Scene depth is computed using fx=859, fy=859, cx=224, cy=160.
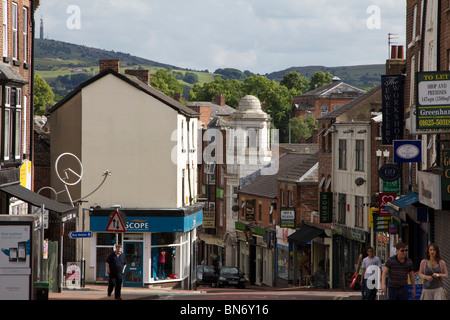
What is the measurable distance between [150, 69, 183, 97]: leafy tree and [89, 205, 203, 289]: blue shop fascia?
117628mm

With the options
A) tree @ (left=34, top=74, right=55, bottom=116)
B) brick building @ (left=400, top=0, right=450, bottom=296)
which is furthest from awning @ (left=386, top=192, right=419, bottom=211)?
tree @ (left=34, top=74, right=55, bottom=116)

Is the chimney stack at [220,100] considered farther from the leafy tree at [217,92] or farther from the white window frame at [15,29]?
the white window frame at [15,29]

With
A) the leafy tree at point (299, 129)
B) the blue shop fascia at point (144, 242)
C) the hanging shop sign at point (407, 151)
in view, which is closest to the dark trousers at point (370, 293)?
the hanging shop sign at point (407, 151)

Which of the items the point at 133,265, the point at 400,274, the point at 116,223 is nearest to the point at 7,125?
the point at 116,223

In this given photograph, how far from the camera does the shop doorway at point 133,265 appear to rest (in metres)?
42.5

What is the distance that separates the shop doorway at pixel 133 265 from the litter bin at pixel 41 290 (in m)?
21.6

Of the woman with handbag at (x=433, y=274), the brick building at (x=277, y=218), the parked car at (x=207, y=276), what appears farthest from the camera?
the brick building at (x=277, y=218)

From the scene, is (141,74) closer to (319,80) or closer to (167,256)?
(167,256)

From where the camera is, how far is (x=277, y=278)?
61875mm

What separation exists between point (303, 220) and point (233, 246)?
59.2ft

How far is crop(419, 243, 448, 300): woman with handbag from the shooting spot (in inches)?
707

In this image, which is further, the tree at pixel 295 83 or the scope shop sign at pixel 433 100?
the tree at pixel 295 83

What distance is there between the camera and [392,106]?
122ft

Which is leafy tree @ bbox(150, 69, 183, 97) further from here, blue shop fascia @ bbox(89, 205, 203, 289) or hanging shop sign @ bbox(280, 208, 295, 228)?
blue shop fascia @ bbox(89, 205, 203, 289)
